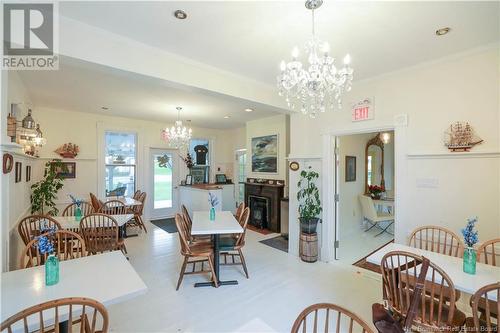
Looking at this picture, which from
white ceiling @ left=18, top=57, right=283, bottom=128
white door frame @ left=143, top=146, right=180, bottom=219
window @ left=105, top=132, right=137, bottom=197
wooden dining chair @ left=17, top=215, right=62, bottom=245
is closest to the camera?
wooden dining chair @ left=17, top=215, right=62, bottom=245

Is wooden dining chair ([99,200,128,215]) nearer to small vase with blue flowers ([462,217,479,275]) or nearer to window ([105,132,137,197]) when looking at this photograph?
window ([105,132,137,197])

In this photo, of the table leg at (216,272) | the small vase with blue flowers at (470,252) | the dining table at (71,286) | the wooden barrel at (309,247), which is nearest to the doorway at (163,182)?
the table leg at (216,272)

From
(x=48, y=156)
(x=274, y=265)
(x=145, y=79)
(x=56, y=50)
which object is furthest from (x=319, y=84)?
(x=48, y=156)

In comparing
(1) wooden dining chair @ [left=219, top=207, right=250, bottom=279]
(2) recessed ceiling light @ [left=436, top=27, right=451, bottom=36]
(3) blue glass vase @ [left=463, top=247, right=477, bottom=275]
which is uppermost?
(2) recessed ceiling light @ [left=436, top=27, right=451, bottom=36]

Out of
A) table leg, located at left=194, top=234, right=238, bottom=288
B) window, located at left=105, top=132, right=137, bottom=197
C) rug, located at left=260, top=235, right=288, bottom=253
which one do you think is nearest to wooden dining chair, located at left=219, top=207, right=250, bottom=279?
table leg, located at left=194, top=234, right=238, bottom=288

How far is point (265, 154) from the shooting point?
599 cm

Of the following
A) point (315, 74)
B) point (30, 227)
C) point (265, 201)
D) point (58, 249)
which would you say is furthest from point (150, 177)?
point (315, 74)

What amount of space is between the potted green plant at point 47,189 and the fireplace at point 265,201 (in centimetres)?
413

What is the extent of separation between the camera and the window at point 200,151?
7285 millimetres

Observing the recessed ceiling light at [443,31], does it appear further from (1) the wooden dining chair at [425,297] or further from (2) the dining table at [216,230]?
(2) the dining table at [216,230]

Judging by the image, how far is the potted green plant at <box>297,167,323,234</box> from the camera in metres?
3.74

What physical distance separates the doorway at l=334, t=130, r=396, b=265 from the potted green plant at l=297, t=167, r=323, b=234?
96cm

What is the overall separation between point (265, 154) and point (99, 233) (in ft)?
13.0

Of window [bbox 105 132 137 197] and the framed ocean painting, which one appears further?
window [bbox 105 132 137 197]
